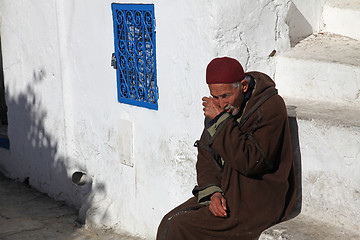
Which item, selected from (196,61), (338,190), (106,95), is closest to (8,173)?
(106,95)

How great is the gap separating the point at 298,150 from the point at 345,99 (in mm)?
529

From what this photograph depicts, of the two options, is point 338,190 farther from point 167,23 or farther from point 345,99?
point 167,23

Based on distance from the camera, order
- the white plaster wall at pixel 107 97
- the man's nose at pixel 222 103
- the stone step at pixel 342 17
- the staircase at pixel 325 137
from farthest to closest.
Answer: the stone step at pixel 342 17 < the white plaster wall at pixel 107 97 < the staircase at pixel 325 137 < the man's nose at pixel 222 103

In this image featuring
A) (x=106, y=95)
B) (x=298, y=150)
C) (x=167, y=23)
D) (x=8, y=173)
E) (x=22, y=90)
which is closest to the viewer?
(x=298, y=150)

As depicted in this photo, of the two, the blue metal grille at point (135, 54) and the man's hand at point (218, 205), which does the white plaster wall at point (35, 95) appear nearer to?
the blue metal grille at point (135, 54)

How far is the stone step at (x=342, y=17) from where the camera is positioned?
15.2 feet

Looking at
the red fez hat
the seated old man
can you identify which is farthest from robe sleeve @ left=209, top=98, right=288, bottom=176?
the red fez hat

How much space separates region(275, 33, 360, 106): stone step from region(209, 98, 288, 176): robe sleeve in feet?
2.52

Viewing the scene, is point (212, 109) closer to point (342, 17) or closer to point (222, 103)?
point (222, 103)

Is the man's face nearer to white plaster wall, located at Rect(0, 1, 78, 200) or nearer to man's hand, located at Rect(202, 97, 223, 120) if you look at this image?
man's hand, located at Rect(202, 97, 223, 120)

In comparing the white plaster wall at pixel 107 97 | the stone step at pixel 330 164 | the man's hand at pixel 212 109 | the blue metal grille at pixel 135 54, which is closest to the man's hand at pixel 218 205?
the man's hand at pixel 212 109

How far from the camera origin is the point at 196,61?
14.3 feet

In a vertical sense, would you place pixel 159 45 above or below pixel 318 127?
above

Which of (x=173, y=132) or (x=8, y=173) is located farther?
(x=8, y=173)
